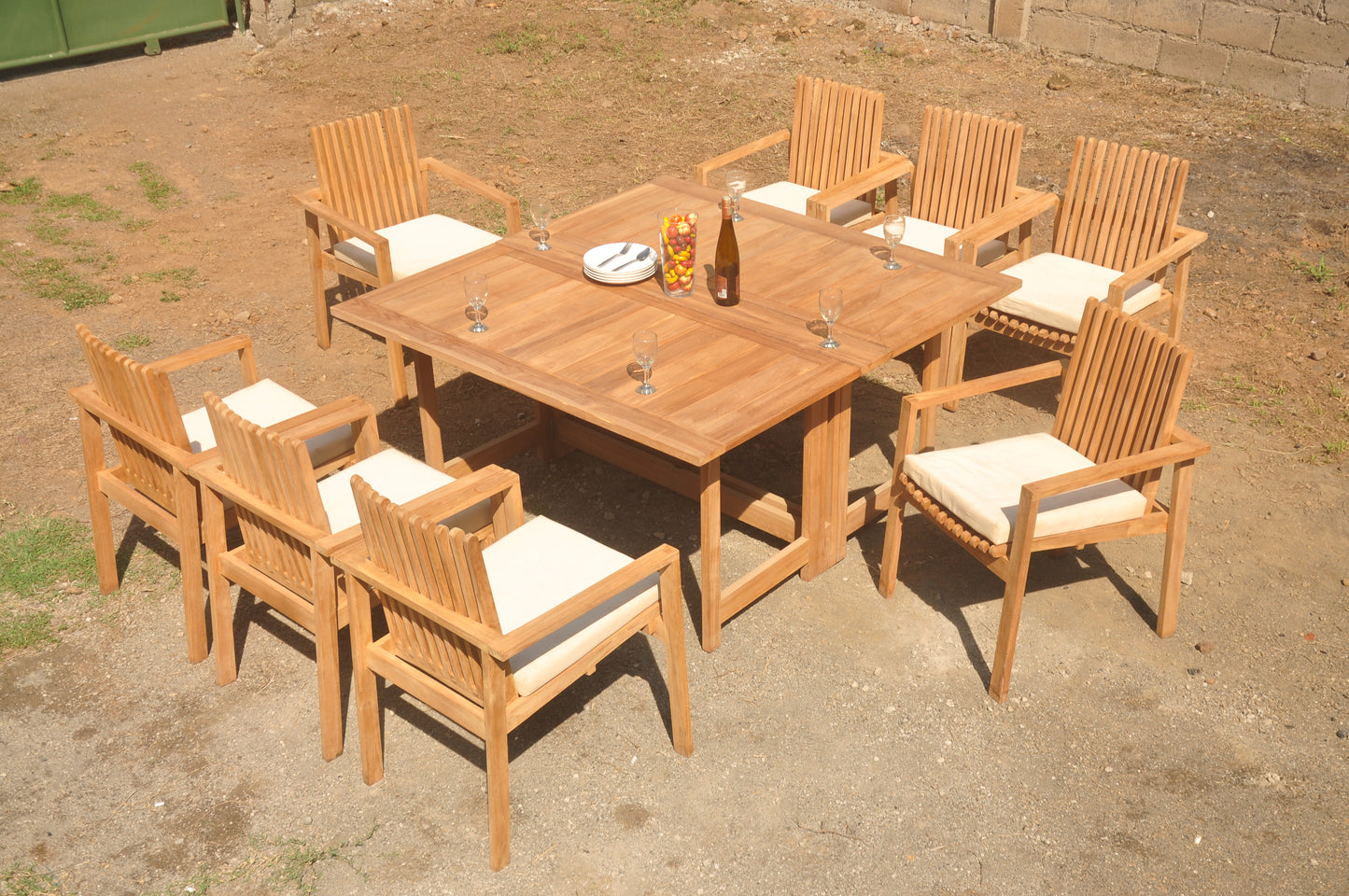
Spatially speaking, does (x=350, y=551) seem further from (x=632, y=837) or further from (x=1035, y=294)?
(x=1035, y=294)

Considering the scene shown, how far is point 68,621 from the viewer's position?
14.7 feet

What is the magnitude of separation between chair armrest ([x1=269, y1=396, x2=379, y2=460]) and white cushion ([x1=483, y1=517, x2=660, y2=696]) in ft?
2.45

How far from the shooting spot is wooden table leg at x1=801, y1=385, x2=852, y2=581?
4281mm

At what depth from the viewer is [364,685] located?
11.8 ft

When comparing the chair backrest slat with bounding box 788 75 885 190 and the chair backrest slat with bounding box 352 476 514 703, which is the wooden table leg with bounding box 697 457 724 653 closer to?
the chair backrest slat with bounding box 352 476 514 703

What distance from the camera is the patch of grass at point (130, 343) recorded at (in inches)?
246

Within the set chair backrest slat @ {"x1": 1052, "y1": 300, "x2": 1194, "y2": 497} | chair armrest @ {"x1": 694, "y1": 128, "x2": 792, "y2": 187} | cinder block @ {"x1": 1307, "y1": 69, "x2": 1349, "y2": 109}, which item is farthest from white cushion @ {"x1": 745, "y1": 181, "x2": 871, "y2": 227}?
cinder block @ {"x1": 1307, "y1": 69, "x2": 1349, "y2": 109}

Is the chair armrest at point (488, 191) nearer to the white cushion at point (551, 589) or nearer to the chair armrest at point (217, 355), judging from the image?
the chair armrest at point (217, 355)

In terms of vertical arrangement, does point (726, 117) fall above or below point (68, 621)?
above

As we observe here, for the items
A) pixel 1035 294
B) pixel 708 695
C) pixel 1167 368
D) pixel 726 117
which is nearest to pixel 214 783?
pixel 708 695

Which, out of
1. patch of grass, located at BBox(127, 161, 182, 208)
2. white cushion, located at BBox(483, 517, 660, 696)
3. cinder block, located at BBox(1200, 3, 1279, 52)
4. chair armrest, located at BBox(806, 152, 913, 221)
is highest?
cinder block, located at BBox(1200, 3, 1279, 52)

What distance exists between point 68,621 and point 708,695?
241cm

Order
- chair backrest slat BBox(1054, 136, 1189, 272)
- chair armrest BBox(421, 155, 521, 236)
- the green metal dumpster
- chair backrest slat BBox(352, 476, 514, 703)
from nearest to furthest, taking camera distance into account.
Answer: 1. chair backrest slat BBox(352, 476, 514, 703)
2. chair backrest slat BBox(1054, 136, 1189, 272)
3. chair armrest BBox(421, 155, 521, 236)
4. the green metal dumpster

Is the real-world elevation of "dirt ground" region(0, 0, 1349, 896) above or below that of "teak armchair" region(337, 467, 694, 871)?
below
